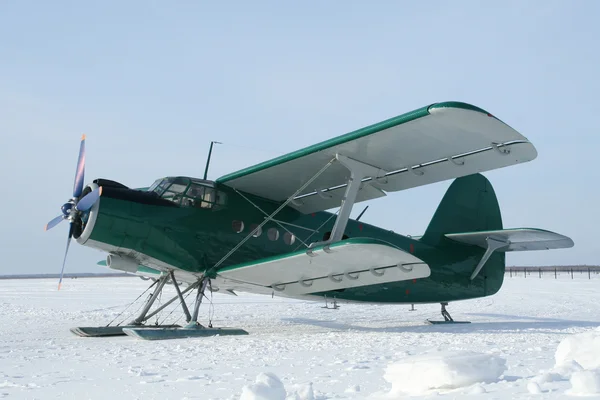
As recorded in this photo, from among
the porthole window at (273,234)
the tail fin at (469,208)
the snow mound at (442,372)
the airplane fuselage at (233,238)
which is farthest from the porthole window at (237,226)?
the snow mound at (442,372)

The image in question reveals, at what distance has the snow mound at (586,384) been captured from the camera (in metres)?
2.69

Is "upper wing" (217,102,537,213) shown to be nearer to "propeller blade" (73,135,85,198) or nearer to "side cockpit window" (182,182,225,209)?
"side cockpit window" (182,182,225,209)

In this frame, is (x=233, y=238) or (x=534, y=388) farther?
(x=233, y=238)

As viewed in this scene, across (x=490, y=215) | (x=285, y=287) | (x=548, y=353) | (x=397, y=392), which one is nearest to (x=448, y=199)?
(x=490, y=215)

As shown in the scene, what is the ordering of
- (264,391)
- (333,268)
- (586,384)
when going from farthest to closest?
(333,268), (264,391), (586,384)

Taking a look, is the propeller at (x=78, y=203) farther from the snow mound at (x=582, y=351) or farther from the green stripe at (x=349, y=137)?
the snow mound at (x=582, y=351)

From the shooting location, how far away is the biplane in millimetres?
7773

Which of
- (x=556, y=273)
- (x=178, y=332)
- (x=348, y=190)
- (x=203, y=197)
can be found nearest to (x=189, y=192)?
(x=203, y=197)

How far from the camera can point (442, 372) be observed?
123 inches

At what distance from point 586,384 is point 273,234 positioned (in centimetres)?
764

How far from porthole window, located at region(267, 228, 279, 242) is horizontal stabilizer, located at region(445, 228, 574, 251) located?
445cm

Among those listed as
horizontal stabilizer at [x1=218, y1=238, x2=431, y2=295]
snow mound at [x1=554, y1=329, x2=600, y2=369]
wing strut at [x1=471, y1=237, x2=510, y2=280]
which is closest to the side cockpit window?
horizontal stabilizer at [x1=218, y1=238, x2=431, y2=295]

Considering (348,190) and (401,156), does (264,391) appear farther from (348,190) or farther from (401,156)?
(401,156)

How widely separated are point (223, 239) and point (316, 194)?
2.07m
